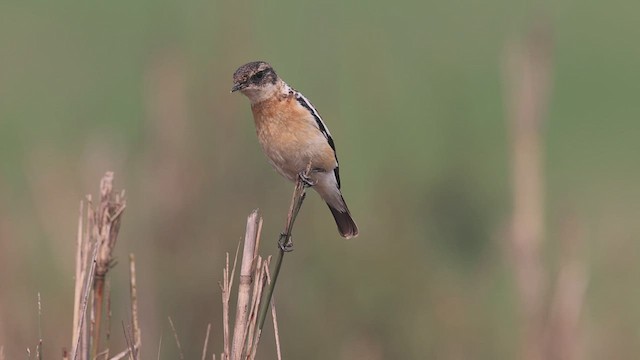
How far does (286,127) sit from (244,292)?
1.73 m

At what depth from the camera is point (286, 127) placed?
474cm

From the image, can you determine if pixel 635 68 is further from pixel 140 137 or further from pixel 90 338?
pixel 90 338

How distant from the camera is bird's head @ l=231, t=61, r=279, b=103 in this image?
4.60 metres

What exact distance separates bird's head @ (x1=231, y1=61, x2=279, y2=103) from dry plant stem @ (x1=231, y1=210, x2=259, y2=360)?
1.51 meters

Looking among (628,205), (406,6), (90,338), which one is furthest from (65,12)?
(90,338)

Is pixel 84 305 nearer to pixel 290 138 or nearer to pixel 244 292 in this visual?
pixel 244 292

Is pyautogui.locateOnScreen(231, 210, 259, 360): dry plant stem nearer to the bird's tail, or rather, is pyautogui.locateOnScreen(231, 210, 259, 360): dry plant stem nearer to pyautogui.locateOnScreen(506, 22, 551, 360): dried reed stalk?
pyautogui.locateOnScreen(506, 22, 551, 360): dried reed stalk

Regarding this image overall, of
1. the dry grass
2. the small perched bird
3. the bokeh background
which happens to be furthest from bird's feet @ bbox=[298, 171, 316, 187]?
the dry grass

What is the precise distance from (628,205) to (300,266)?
4728 millimetres

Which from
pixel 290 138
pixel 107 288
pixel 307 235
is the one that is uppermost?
pixel 290 138

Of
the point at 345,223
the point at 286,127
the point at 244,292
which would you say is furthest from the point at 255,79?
the point at 244,292

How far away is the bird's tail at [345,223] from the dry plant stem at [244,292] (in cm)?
194

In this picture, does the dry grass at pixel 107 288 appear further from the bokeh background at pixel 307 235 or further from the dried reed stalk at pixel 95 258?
the bokeh background at pixel 307 235

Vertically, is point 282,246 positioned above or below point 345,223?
above
